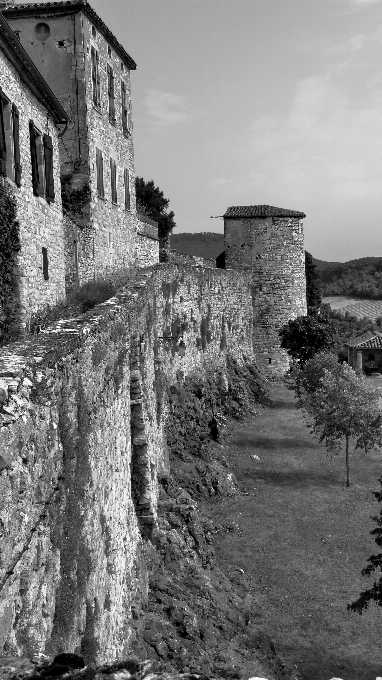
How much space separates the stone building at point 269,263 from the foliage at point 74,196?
13810 millimetres

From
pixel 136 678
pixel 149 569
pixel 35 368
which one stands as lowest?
pixel 149 569

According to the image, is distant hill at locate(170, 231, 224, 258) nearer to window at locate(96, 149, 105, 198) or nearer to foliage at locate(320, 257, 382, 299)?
foliage at locate(320, 257, 382, 299)

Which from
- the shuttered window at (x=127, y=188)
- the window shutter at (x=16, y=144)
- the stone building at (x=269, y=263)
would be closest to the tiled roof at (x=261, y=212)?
the stone building at (x=269, y=263)

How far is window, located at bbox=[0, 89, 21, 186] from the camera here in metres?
11.5

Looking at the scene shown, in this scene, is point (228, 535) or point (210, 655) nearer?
point (210, 655)

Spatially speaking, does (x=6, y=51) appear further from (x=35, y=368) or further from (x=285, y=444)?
(x=285, y=444)

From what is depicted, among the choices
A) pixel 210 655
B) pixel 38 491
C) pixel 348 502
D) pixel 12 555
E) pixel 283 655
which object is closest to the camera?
pixel 12 555

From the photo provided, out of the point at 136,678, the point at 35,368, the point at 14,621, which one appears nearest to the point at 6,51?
the point at 35,368

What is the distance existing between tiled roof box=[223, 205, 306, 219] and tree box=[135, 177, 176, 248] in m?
12.4

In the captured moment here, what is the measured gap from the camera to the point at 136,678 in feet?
9.81

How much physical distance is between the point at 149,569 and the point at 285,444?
14672 mm

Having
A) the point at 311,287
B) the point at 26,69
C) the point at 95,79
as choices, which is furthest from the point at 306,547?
the point at 311,287

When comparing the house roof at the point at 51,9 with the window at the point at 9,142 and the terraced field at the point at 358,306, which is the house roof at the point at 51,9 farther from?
the terraced field at the point at 358,306

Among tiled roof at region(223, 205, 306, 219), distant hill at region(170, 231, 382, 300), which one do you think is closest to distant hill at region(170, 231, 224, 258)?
distant hill at region(170, 231, 382, 300)
